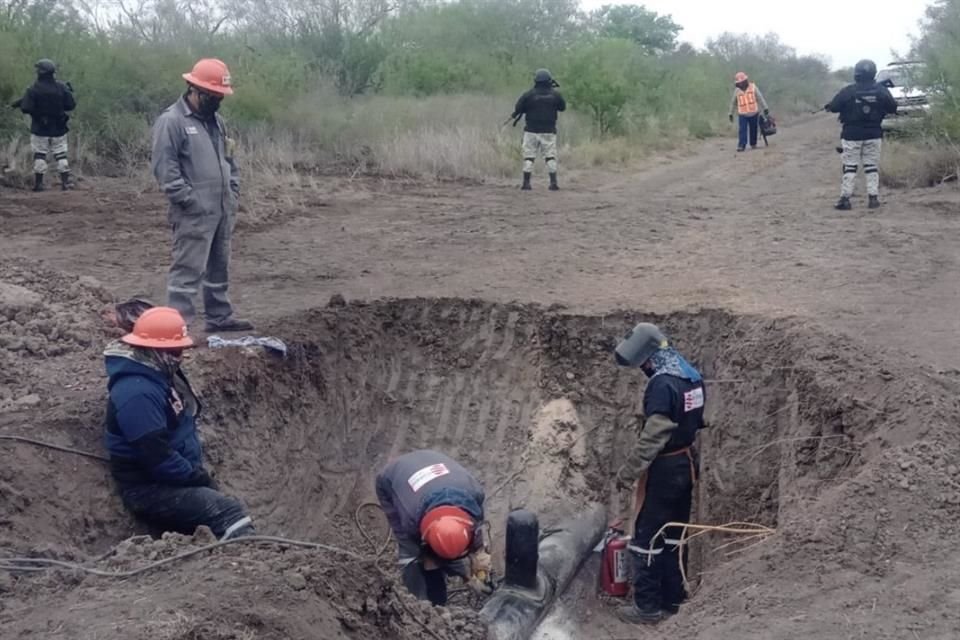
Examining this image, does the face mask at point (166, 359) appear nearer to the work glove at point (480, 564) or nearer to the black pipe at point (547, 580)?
the work glove at point (480, 564)

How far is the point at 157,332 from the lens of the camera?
6.34 m

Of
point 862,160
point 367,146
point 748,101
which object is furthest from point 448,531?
point 748,101

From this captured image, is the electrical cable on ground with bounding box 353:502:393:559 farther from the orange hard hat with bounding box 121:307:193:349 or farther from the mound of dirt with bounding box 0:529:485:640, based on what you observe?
the mound of dirt with bounding box 0:529:485:640

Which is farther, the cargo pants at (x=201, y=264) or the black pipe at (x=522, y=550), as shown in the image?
the cargo pants at (x=201, y=264)

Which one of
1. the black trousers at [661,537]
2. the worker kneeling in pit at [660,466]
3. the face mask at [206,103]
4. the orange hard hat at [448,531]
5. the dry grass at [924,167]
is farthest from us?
the dry grass at [924,167]

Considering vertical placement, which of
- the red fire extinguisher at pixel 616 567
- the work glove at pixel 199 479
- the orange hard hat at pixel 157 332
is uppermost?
the orange hard hat at pixel 157 332

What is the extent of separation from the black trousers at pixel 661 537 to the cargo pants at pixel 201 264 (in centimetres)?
375

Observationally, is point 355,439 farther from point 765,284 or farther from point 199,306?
point 765,284

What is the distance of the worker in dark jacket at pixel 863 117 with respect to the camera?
13.4 metres

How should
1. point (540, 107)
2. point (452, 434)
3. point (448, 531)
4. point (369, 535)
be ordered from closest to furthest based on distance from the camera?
point (448, 531) → point (369, 535) → point (452, 434) → point (540, 107)

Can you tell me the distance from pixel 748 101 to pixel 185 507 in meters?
17.7

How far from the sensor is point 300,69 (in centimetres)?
2186

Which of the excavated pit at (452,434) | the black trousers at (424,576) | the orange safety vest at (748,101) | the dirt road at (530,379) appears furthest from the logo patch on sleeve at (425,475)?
the orange safety vest at (748,101)

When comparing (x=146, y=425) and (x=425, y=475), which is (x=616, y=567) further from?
(x=146, y=425)
